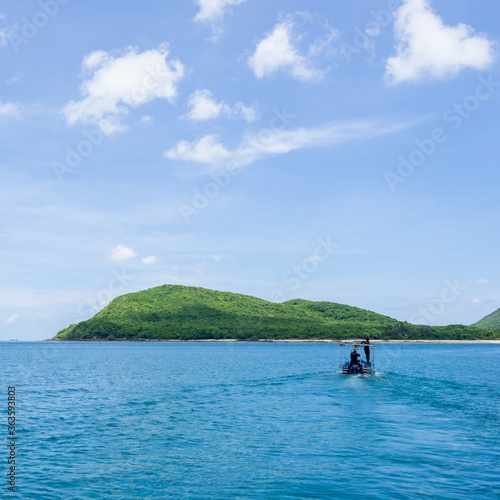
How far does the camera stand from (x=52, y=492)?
22.1m

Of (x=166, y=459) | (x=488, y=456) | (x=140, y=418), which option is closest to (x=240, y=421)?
(x=140, y=418)

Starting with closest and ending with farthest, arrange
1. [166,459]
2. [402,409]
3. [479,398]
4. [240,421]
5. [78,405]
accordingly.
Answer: [166,459] → [240,421] → [402,409] → [78,405] → [479,398]

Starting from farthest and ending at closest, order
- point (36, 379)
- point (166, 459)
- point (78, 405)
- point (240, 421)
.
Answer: point (36, 379)
point (78, 405)
point (240, 421)
point (166, 459)

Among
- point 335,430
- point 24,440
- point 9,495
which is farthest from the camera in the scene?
point 335,430

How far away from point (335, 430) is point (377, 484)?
12113 millimetres

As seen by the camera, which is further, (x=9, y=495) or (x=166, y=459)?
(x=166, y=459)

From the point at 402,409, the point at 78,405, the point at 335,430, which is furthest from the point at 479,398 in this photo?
the point at 78,405

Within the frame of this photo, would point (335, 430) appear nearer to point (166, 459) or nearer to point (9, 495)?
point (166, 459)

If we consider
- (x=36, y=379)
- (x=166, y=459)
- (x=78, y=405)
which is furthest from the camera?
(x=36, y=379)

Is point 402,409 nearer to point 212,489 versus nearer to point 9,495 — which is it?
point 212,489

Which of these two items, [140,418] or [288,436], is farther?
[140,418]

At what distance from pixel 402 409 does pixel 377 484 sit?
22549 mm

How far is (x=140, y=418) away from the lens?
1583 inches

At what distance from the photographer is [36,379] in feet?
245
